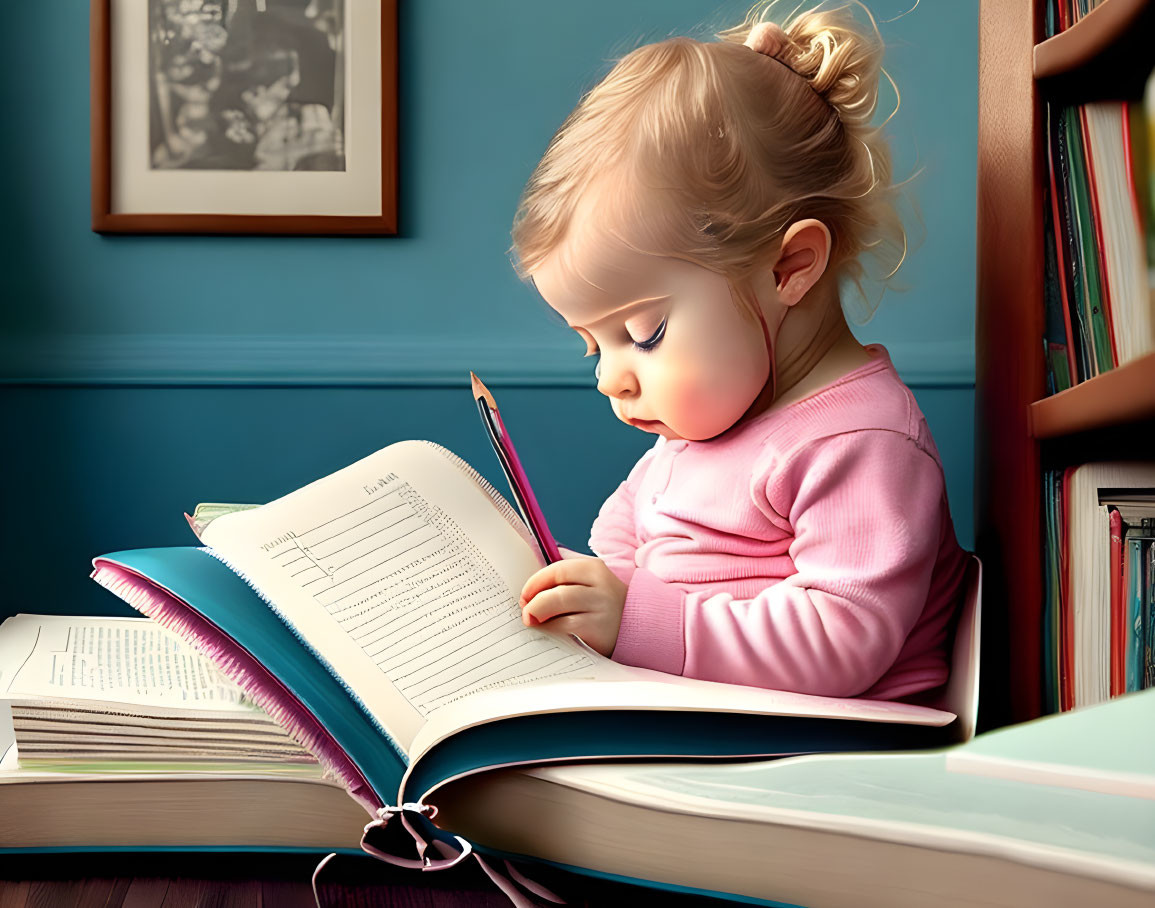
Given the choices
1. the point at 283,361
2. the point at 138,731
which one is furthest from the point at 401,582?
the point at 283,361

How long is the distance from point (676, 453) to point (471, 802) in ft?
1.35

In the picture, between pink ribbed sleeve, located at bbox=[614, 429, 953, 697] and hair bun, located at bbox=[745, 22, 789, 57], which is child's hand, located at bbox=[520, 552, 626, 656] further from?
hair bun, located at bbox=[745, 22, 789, 57]

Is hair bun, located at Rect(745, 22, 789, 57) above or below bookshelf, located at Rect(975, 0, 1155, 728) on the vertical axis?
above

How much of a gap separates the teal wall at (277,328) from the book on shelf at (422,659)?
1.70 feet

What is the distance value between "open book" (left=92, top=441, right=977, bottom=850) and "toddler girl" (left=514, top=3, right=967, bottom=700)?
2.1 inches

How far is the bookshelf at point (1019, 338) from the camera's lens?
65cm

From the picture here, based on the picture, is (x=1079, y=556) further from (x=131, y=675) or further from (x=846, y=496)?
(x=131, y=675)

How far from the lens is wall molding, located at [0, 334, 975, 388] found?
4.07 feet

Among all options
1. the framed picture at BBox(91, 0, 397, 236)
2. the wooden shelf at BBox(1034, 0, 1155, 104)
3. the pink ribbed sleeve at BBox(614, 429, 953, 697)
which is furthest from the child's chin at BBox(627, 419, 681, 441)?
the framed picture at BBox(91, 0, 397, 236)

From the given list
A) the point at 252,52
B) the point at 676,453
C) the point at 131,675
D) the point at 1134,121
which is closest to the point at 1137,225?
the point at 1134,121

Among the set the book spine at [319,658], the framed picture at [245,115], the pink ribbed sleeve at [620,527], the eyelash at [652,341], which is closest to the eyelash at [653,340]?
the eyelash at [652,341]

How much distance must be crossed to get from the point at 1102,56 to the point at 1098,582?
329 millimetres

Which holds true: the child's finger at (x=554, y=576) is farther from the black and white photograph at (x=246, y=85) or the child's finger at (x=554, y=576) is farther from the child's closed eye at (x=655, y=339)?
the black and white photograph at (x=246, y=85)

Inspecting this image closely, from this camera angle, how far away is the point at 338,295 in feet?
4.13
